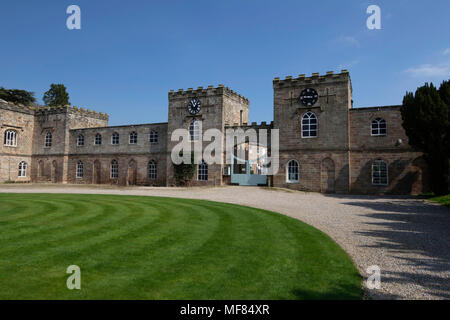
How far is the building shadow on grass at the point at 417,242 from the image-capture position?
5.09m

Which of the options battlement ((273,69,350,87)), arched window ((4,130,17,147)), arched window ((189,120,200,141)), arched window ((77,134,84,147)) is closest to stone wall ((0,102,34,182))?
arched window ((4,130,17,147))

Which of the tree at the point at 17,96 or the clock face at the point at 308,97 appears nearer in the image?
the clock face at the point at 308,97

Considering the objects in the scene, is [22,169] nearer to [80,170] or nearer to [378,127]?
[80,170]

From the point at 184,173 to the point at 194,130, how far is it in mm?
4099

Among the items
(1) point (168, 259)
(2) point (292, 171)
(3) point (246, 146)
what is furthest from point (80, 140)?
(1) point (168, 259)

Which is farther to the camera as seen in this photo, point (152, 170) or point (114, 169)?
Answer: point (114, 169)

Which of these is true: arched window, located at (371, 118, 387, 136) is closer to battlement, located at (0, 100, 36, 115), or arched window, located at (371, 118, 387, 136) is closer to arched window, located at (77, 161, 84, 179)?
arched window, located at (77, 161, 84, 179)

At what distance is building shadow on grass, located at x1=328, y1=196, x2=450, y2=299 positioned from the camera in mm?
5086

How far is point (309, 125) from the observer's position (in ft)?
77.7

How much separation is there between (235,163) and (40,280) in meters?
24.0

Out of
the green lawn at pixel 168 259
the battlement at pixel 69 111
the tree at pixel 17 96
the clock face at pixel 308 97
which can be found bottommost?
the green lawn at pixel 168 259

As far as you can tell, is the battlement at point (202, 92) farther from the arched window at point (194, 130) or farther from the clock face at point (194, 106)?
the arched window at point (194, 130)

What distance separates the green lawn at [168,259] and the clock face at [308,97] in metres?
16.4

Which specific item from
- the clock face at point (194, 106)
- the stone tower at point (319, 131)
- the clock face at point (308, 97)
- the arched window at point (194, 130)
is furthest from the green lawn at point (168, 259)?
the clock face at point (194, 106)
